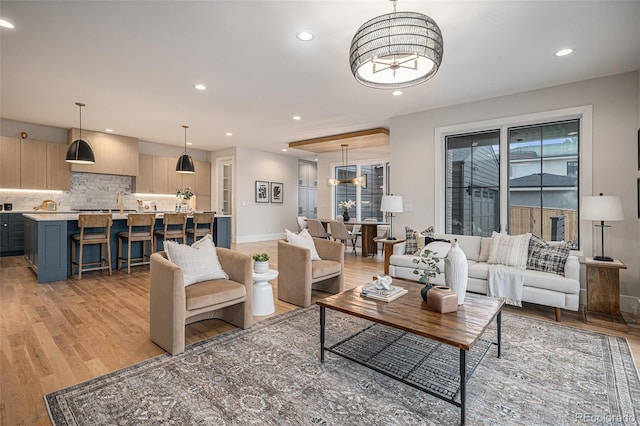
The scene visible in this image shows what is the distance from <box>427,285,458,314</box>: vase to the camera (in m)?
2.21

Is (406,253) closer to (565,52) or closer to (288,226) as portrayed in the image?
(565,52)

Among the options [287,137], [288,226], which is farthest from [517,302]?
[288,226]

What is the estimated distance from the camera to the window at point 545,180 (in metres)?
4.26

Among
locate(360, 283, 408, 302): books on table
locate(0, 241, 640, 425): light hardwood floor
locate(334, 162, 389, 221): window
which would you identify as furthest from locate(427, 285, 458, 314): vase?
locate(334, 162, 389, 221): window

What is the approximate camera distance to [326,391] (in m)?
2.03

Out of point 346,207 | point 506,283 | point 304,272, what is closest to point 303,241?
point 304,272

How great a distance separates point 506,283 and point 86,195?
346 inches

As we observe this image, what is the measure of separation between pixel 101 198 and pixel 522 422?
356 inches

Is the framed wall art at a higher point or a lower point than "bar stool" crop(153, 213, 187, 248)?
higher

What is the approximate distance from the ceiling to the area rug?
9.21 ft

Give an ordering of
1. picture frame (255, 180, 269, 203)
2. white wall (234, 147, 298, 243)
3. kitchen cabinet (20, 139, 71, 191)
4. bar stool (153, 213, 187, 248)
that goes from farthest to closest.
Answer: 1. picture frame (255, 180, 269, 203)
2. white wall (234, 147, 298, 243)
3. kitchen cabinet (20, 139, 71, 191)
4. bar stool (153, 213, 187, 248)

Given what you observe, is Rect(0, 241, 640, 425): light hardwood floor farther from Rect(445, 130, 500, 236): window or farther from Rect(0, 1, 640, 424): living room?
Rect(445, 130, 500, 236): window

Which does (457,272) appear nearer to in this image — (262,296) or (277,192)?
(262,296)

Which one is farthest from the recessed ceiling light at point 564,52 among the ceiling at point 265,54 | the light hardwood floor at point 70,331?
the light hardwood floor at point 70,331
